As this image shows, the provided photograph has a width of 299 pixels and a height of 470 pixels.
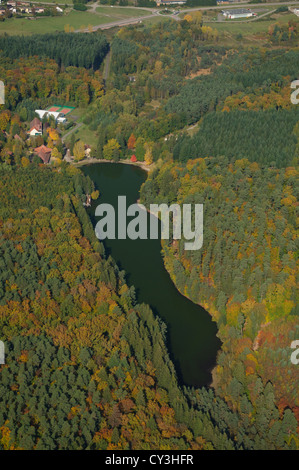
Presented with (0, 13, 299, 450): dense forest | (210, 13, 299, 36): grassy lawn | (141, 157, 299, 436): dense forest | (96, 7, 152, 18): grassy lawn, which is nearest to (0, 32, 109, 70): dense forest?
(0, 13, 299, 450): dense forest

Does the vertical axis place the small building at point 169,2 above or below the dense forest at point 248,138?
above

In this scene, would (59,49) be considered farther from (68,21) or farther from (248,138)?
(248,138)

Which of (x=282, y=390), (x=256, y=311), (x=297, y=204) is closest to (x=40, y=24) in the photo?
(x=297, y=204)

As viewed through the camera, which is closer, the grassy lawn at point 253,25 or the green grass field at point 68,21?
the green grass field at point 68,21

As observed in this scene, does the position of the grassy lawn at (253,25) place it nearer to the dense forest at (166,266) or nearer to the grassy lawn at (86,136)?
the dense forest at (166,266)

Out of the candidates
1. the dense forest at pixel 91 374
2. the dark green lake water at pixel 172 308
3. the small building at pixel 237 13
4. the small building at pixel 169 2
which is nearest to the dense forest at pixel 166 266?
the dense forest at pixel 91 374

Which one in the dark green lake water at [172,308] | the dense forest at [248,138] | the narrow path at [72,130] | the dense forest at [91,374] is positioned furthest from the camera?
the narrow path at [72,130]
